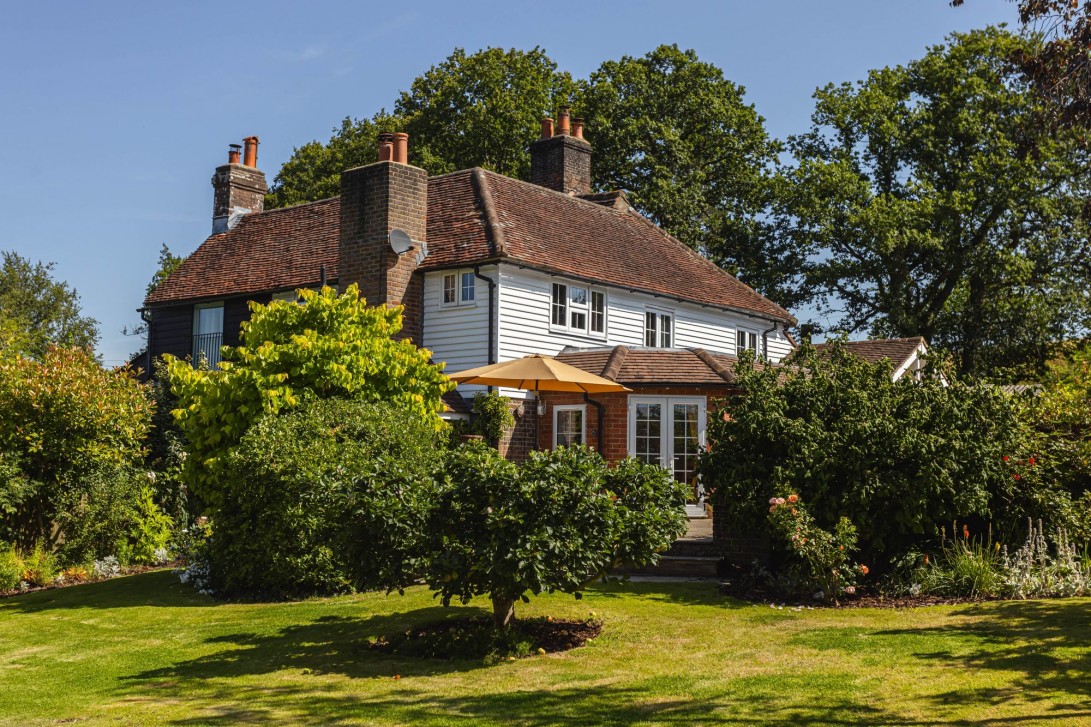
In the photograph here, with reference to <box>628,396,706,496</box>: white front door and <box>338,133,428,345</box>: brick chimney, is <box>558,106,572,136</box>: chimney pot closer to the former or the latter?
<box>338,133,428,345</box>: brick chimney

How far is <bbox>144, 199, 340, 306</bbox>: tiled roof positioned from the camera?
27578mm

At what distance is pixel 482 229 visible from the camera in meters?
24.3

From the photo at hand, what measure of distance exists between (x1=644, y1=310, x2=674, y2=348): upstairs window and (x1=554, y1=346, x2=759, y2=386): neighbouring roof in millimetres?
4057

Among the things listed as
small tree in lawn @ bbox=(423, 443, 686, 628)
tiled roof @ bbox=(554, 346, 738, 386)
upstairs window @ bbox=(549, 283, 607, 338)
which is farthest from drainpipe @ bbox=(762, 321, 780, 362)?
small tree in lawn @ bbox=(423, 443, 686, 628)

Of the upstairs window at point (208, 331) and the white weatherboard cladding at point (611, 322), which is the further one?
the upstairs window at point (208, 331)

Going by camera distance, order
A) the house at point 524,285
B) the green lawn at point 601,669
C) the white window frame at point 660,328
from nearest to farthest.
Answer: the green lawn at point 601,669 < the house at point 524,285 < the white window frame at point 660,328

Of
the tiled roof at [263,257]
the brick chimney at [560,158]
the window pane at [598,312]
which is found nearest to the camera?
the window pane at [598,312]

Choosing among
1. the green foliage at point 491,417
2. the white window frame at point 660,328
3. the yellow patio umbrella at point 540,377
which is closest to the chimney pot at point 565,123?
the white window frame at point 660,328

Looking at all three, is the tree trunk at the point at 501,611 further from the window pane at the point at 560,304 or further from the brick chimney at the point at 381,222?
the window pane at the point at 560,304

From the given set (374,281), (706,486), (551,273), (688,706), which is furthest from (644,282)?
(688,706)

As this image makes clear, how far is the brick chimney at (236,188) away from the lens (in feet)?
109

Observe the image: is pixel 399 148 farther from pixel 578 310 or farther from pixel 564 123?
pixel 564 123

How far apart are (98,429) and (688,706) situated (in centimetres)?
1286

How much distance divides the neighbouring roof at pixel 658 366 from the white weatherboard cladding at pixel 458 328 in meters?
2.21
